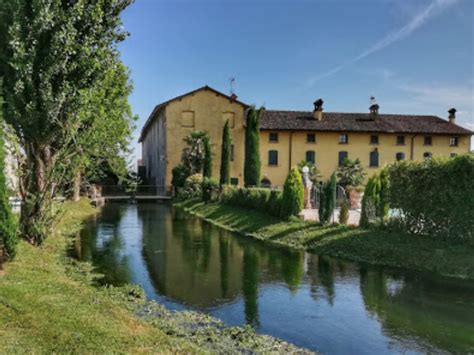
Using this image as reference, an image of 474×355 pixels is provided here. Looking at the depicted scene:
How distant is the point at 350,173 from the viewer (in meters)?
36.0

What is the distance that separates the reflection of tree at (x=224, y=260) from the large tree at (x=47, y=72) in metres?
5.17

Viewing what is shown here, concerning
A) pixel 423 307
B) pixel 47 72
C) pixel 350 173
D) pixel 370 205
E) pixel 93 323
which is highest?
pixel 47 72

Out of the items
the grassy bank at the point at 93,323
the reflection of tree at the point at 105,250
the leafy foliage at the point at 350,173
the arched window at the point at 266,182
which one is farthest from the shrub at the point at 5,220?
the arched window at the point at 266,182

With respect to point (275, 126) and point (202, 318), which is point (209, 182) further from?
point (202, 318)

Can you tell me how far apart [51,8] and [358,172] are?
29876 millimetres

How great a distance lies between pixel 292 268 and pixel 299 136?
29.3 meters

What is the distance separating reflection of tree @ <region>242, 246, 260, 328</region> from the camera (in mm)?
7902

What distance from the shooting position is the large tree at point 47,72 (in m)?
10.8

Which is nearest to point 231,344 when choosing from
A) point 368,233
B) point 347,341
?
point 347,341

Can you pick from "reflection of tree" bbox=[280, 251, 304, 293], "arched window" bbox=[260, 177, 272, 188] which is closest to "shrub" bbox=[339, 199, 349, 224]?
"reflection of tree" bbox=[280, 251, 304, 293]

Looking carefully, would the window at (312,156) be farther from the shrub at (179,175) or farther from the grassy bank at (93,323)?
the grassy bank at (93,323)

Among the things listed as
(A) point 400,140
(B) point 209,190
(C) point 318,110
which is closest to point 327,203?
(B) point 209,190

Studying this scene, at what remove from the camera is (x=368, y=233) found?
14.2 meters

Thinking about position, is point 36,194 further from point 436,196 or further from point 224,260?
point 436,196
